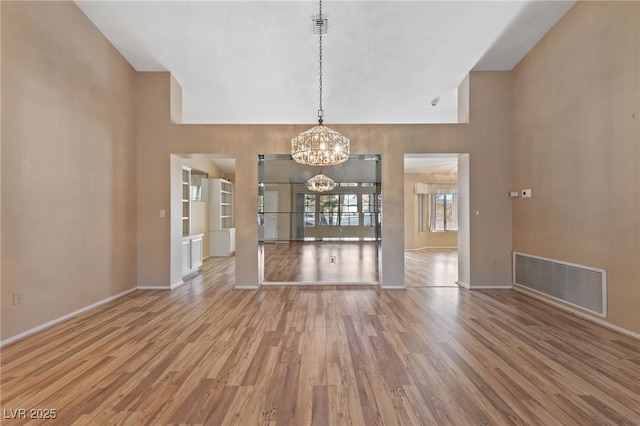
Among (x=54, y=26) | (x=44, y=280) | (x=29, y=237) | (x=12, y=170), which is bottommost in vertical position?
(x=44, y=280)

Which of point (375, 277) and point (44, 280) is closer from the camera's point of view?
point (44, 280)

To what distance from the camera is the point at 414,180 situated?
1028cm

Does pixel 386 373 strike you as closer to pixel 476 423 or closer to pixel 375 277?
pixel 476 423

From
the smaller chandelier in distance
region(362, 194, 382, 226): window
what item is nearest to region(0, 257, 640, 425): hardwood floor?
region(362, 194, 382, 226): window

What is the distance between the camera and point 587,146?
348cm

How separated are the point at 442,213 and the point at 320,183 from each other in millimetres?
7101

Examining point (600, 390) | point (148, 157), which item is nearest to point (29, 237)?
point (148, 157)

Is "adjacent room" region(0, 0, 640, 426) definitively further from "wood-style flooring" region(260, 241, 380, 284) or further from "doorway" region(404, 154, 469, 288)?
"doorway" region(404, 154, 469, 288)

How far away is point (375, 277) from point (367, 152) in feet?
7.93

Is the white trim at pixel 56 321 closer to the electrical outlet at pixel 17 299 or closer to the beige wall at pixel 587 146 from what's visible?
the electrical outlet at pixel 17 299

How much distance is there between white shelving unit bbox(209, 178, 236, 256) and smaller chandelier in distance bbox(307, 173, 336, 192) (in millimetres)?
3657

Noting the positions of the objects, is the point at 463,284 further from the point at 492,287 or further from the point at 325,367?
the point at 325,367

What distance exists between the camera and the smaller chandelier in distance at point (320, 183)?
18.2 feet

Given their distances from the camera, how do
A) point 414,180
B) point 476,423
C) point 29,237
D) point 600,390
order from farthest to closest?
point 414,180 < point 29,237 < point 600,390 < point 476,423
